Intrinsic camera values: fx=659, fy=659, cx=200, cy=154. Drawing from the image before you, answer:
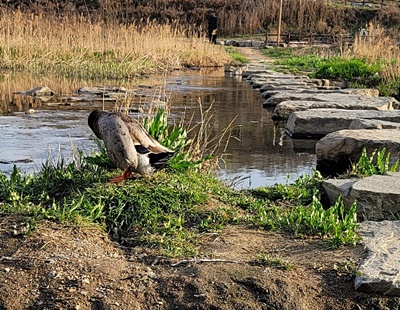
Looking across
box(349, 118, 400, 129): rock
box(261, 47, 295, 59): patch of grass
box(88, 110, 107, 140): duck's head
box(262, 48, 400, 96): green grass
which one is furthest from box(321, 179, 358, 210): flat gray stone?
box(261, 47, 295, 59): patch of grass

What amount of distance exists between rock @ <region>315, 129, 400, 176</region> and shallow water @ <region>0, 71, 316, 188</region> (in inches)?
7.9

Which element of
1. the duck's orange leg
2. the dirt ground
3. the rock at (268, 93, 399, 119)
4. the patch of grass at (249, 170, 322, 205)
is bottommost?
the rock at (268, 93, 399, 119)

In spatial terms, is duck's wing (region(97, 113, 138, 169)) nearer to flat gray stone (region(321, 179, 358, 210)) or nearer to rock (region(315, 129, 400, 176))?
flat gray stone (region(321, 179, 358, 210))

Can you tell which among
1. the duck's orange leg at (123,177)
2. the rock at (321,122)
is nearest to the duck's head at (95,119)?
the duck's orange leg at (123,177)

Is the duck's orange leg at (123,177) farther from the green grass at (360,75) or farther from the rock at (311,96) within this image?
the green grass at (360,75)

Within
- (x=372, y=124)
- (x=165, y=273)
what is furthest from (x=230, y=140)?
(x=165, y=273)

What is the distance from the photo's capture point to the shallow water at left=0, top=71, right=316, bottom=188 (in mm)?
5758

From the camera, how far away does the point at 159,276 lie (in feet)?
10.2

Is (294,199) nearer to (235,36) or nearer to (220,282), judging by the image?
(220,282)

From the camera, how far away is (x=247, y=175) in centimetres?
560

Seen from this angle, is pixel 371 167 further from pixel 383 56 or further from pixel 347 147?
pixel 383 56

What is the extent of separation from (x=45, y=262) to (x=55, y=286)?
205 mm

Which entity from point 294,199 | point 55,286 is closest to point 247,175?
point 294,199

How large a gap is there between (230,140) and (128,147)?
10.4ft
